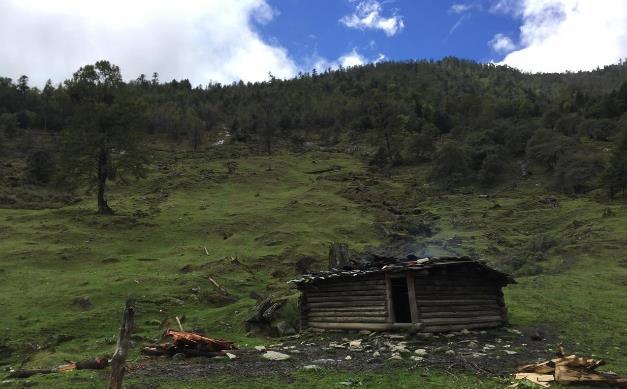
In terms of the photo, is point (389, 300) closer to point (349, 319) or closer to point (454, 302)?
point (349, 319)

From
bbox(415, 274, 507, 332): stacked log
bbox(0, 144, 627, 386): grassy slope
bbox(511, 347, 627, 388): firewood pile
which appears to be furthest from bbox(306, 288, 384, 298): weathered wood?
bbox(511, 347, 627, 388): firewood pile

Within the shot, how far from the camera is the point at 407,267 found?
74.8 ft

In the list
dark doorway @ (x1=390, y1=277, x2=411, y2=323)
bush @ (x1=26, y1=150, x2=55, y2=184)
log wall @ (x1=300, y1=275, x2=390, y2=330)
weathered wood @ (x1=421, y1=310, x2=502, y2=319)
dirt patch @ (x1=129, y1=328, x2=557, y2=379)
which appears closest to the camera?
dirt patch @ (x1=129, y1=328, x2=557, y2=379)

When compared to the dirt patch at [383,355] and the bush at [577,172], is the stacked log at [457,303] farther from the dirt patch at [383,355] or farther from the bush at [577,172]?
the bush at [577,172]

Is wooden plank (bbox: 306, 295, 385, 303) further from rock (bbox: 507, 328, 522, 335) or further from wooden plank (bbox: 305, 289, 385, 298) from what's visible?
rock (bbox: 507, 328, 522, 335)

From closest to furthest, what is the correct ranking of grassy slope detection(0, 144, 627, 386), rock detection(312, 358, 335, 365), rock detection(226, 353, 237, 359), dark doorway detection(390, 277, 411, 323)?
rock detection(312, 358, 335, 365) → rock detection(226, 353, 237, 359) → grassy slope detection(0, 144, 627, 386) → dark doorway detection(390, 277, 411, 323)

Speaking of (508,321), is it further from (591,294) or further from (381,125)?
(381,125)

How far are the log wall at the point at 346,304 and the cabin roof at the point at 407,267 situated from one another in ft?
1.73

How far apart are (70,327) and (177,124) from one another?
3909 inches

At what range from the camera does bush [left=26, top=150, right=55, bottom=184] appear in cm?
7650

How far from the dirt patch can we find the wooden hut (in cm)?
81

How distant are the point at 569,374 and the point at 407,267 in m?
8.99

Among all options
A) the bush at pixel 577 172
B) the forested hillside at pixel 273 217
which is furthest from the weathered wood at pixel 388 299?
the bush at pixel 577 172

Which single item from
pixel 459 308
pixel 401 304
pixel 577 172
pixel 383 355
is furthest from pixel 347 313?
pixel 577 172
